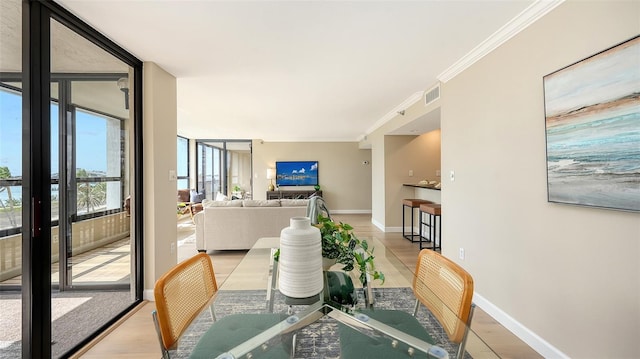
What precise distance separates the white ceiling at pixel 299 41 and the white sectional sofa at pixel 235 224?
5.66ft

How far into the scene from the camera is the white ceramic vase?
1.14 metres

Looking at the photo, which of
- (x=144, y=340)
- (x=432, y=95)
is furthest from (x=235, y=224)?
(x=432, y=95)

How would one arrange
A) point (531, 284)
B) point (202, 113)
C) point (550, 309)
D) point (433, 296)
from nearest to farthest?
point (433, 296) < point (550, 309) < point (531, 284) < point (202, 113)

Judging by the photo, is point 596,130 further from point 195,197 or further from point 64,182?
point 195,197

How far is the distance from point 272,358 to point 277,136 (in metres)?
6.82

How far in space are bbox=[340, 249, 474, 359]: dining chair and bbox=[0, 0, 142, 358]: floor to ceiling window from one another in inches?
78.8

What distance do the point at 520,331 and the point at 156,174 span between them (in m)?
3.49

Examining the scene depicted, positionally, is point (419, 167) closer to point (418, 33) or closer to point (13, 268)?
point (418, 33)

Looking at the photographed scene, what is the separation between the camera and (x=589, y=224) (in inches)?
56.2

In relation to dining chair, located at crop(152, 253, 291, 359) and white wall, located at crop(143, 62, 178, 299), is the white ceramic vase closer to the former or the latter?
dining chair, located at crop(152, 253, 291, 359)

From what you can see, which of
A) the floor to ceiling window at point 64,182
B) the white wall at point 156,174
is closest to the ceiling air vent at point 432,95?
the white wall at point 156,174

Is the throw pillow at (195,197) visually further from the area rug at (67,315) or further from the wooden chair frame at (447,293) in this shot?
the wooden chair frame at (447,293)

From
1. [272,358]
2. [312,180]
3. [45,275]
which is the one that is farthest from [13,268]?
[312,180]

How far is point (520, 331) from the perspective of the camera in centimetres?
189
